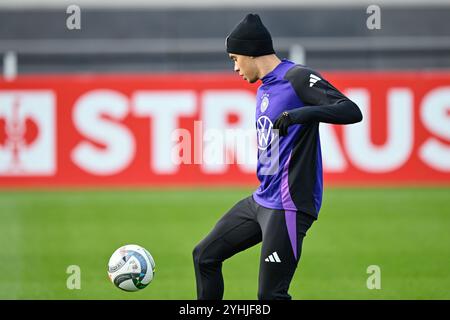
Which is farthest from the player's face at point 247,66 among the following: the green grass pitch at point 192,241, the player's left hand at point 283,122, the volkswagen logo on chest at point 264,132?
the green grass pitch at point 192,241

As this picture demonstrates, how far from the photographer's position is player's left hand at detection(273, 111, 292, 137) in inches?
229

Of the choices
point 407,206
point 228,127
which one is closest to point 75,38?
point 228,127

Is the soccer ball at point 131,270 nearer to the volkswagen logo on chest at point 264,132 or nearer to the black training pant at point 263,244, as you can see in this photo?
the black training pant at point 263,244

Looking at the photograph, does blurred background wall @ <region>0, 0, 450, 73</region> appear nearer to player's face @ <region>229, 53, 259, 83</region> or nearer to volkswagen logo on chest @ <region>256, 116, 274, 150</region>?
player's face @ <region>229, 53, 259, 83</region>

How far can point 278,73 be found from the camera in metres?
6.27

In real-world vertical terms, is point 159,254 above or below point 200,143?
below

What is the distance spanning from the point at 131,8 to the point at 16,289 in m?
14.1

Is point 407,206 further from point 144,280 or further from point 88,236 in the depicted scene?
point 144,280

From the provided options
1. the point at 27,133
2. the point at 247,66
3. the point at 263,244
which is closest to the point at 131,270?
the point at 263,244

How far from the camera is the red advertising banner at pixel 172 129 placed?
51.7 ft

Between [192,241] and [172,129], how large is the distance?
4502mm

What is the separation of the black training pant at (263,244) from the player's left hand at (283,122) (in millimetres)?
605

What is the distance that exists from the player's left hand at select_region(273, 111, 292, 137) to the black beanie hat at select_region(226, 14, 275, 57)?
2.20ft

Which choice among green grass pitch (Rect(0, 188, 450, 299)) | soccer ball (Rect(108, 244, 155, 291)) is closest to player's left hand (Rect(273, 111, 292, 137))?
soccer ball (Rect(108, 244, 155, 291))
